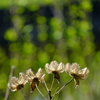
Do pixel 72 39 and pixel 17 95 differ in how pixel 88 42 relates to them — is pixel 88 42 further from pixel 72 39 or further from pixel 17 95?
pixel 17 95

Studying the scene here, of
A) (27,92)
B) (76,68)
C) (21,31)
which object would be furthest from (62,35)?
(76,68)

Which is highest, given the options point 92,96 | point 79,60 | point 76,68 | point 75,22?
point 75,22

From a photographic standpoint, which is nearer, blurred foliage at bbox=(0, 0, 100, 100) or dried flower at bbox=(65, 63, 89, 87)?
dried flower at bbox=(65, 63, 89, 87)

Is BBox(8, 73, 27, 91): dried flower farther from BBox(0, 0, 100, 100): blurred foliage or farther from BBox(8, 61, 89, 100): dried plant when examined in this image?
BBox(0, 0, 100, 100): blurred foliage

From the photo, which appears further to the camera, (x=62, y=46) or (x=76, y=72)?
(x=62, y=46)

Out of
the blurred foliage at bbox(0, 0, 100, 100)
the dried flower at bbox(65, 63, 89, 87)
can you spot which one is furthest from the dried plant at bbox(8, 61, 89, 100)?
the blurred foliage at bbox(0, 0, 100, 100)

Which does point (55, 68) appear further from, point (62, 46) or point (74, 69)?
point (62, 46)

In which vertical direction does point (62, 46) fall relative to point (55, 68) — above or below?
above

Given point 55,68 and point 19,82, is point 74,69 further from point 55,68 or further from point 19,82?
point 19,82

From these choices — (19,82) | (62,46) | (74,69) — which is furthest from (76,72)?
(62,46)

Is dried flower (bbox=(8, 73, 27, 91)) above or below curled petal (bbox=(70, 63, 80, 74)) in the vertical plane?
above

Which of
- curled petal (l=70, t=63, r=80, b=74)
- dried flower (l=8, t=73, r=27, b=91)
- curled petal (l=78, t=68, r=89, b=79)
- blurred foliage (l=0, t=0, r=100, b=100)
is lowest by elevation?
curled petal (l=78, t=68, r=89, b=79)
